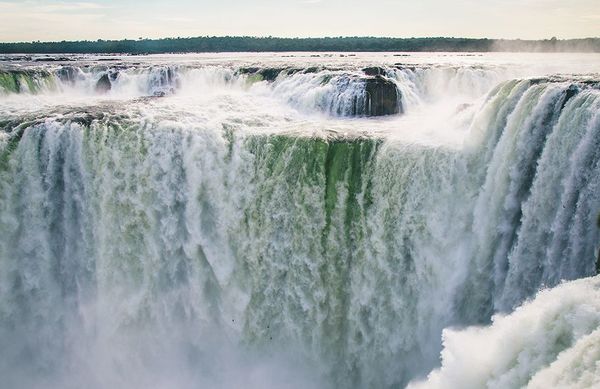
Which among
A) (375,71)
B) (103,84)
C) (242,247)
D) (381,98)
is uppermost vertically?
(375,71)

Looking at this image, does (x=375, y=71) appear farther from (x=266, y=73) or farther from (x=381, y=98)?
(x=266, y=73)

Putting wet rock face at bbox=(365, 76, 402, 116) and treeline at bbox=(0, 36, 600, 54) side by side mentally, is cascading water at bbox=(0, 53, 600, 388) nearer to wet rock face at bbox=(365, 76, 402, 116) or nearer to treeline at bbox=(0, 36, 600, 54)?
wet rock face at bbox=(365, 76, 402, 116)

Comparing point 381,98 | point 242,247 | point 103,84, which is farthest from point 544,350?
point 103,84

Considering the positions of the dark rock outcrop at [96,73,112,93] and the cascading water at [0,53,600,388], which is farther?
the dark rock outcrop at [96,73,112,93]

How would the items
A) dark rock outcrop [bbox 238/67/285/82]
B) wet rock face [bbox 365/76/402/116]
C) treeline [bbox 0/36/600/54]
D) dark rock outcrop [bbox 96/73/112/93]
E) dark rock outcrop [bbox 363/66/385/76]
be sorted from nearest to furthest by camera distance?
wet rock face [bbox 365/76/402/116], dark rock outcrop [bbox 363/66/385/76], dark rock outcrop [bbox 238/67/285/82], dark rock outcrop [bbox 96/73/112/93], treeline [bbox 0/36/600/54]

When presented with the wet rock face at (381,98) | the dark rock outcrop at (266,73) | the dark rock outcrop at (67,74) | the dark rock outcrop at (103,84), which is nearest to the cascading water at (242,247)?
the wet rock face at (381,98)

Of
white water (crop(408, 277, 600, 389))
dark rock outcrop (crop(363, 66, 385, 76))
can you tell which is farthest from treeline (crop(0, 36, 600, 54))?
white water (crop(408, 277, 600, 389))

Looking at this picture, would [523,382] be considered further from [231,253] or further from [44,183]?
[44,183]
